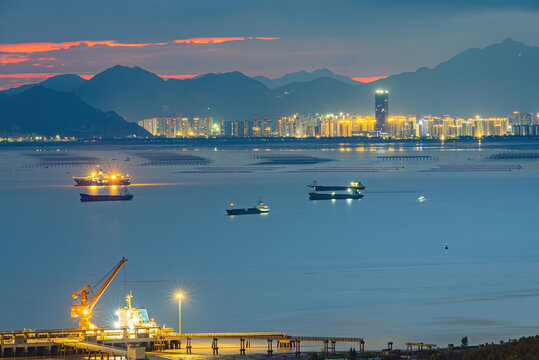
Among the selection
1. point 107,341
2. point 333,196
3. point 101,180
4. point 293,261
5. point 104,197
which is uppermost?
point 107,341

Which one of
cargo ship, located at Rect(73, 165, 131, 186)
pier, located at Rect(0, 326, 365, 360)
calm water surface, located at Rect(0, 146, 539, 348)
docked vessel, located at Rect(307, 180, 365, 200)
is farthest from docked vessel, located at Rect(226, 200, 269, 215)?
pier, located at Rect(0, 326, 365, 360)

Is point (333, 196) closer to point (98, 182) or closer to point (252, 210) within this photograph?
point (252, 210)

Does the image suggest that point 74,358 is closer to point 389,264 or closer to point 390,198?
point 389,264

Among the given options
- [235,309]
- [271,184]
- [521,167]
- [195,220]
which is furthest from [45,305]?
[521,167]

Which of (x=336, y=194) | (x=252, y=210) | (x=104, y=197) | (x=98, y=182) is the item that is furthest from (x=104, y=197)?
(x=336, y=194)

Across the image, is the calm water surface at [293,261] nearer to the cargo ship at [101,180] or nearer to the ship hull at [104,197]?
the ship hull at [104,197]

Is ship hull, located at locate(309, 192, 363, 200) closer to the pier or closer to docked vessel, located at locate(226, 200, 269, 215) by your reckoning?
docked vessel, located at locate(226, 200, 269, 215)

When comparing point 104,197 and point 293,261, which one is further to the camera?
point 104,197

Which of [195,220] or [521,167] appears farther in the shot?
[521,167]
